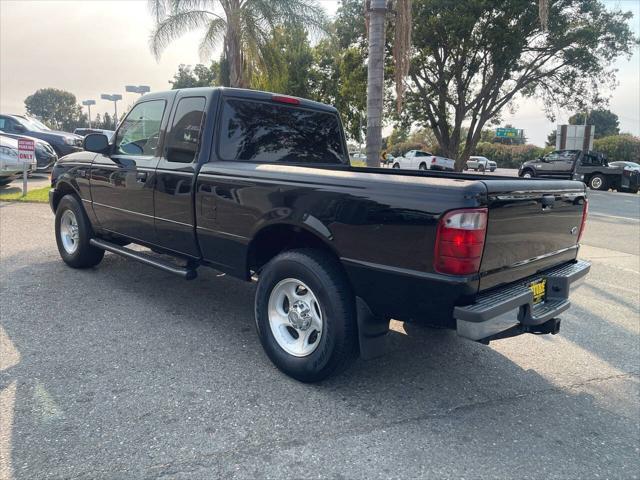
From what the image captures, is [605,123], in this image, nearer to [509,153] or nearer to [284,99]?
[509,153]

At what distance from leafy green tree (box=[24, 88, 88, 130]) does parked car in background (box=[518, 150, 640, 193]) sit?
10993cm

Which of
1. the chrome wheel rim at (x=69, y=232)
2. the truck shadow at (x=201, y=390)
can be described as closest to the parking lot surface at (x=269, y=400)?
the truck shadow at (x=201, y=390)

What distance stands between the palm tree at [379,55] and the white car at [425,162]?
18.5 m

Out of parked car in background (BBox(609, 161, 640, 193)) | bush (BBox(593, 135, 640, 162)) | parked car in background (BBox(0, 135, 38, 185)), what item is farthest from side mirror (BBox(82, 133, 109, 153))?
bush (BBox(593, 135, 640, 162))

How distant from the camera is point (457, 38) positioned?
21.6 meters

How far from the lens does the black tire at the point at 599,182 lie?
23.3 metres

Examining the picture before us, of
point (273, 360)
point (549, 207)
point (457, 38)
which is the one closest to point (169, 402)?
point (273, 360)

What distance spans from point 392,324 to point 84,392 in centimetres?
260

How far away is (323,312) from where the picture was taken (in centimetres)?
311

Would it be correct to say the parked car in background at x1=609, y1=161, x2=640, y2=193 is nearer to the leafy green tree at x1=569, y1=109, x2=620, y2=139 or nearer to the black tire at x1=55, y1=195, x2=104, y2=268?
the black tire at x1=55, y1=195, x2=104, y2=268

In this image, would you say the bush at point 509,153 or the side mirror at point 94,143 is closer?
the side mirror at point 94,143

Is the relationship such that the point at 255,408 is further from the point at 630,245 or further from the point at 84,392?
the point at 630,245

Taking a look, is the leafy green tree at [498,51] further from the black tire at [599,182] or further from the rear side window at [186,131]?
the rear side window at [186,131]

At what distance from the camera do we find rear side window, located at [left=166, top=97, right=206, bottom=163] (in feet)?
13.3
